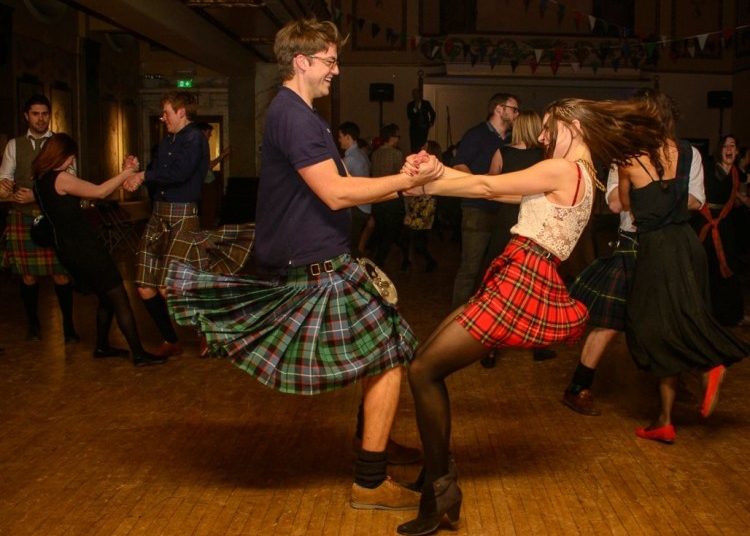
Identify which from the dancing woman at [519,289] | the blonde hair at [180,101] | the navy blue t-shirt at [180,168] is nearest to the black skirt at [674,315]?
the dancing woman at [519,289]

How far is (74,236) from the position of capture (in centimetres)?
564

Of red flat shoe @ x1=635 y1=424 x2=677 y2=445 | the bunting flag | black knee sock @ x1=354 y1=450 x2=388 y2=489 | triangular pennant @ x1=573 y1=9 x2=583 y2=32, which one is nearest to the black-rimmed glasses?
black knee sock @ x1=354 y1=450 x2=388 y2=489

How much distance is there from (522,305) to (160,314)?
3.11m

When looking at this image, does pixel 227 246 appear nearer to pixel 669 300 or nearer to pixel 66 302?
pixel 669 300

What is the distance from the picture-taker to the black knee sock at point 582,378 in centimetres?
460

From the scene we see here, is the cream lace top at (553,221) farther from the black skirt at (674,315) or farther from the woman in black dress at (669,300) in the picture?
the black skirt at (674,315)

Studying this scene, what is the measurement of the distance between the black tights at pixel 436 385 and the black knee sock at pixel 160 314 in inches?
113

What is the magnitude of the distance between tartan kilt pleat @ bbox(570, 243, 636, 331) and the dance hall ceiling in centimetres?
503

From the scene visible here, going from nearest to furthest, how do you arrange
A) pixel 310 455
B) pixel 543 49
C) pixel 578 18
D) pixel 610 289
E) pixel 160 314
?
pixel 310 455, pixel 610 289, pixel 160 314, pixel 578 18, pixel 543 49

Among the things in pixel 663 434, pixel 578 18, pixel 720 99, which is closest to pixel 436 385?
pixel 663 434

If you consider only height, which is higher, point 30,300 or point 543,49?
point 543,49

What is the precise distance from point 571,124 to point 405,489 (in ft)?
4.26

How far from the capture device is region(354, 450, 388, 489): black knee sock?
10.8 ft

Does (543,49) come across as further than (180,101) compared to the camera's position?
Yes
